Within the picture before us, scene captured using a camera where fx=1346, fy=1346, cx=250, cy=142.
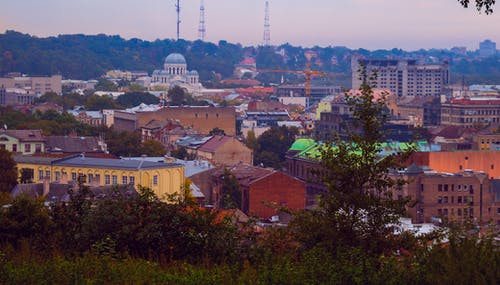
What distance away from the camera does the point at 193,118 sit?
6975cm

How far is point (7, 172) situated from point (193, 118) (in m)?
35.4

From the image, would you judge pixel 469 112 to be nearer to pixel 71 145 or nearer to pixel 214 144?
pixel 214 144

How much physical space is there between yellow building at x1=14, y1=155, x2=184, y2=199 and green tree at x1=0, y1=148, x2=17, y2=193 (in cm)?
166

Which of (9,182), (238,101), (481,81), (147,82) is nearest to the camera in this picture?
(9,182)

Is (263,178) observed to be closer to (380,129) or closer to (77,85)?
(380,129)

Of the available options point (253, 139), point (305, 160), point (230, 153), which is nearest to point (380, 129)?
point (305, 160)

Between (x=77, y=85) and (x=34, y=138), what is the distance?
8125cm

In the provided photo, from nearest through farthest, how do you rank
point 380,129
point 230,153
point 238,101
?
point 380,129 → point 230,153 → point 238,101

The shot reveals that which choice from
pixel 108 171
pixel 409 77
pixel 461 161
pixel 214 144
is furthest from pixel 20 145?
pixel 409 77

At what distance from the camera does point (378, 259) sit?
1264 cm

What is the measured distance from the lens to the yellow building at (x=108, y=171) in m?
36.7

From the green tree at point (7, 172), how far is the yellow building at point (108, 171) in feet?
5.46

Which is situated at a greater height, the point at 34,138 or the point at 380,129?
the point at 380,129

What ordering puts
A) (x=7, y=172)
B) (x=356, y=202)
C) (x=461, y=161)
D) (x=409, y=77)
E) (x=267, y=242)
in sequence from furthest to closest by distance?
1. (x=409, y=77)
2. (x=461, y=161)
3. (x=7, y=172)
4. (x=267, y=242)
5. (x=356, y=202)
